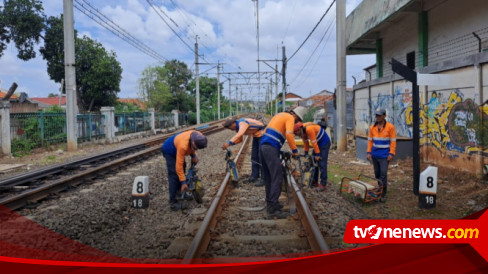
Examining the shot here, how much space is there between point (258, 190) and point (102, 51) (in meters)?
28.9

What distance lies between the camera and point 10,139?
1464 cm

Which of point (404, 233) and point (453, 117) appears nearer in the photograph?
point (404, 233)

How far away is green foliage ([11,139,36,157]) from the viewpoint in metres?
14.7

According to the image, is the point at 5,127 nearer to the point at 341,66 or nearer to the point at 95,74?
the point at 341,66

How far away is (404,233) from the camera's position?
2.40 meters

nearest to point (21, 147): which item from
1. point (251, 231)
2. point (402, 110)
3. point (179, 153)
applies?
point (179, 153)

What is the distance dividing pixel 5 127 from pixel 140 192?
37.4 ft

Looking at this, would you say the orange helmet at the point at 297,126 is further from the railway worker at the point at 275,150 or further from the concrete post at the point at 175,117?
the concrete post at the point at 175,117

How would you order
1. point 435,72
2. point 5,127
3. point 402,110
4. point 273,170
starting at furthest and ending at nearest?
1. point 5,127
2. point 402,110
3. point 435,72
4. point 273,170

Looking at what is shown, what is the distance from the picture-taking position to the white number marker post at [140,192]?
5930 millimetres

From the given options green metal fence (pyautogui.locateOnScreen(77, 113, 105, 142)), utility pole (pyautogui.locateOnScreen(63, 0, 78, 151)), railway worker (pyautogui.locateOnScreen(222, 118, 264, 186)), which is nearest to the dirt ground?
railway worker (pyautogui.locateOnScreen(222, 118, 264, 186))

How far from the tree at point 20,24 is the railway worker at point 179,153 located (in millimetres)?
3259

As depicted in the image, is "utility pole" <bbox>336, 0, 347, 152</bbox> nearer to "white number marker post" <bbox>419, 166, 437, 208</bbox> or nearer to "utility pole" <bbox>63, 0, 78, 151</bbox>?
"white number marker post" <bbox>419, 166, 437, 208</bbox>

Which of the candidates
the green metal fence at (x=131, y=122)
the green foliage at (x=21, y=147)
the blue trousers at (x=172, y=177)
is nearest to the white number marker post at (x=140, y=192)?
the blue trousers at (x=172, y=177)
